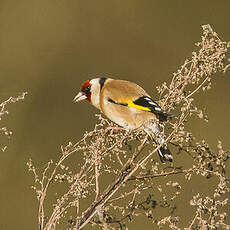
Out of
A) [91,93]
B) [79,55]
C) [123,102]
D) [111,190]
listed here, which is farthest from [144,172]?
[79,55]

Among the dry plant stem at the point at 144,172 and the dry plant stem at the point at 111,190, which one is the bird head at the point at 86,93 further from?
the dry plant stem at the point at 111,190

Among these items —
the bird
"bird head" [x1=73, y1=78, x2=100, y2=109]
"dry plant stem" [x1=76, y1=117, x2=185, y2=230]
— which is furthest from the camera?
"bird head" [x1=73, y1=78, x2=100, y2=109]

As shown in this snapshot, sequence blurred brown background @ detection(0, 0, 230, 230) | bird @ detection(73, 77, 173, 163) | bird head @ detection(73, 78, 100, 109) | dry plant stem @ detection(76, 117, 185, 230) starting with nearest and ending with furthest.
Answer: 1. dry plant stem @ detection(76, 117, 185, 230)
2. bird @ detection(73, 77, 173, 163)
3. bird head @ detection(73, 78, 100, 109)
4. blurred brown background @ detection(0, 0, 230, 230)

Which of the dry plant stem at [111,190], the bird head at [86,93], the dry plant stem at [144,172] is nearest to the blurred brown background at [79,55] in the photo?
the bird head at [86,93]

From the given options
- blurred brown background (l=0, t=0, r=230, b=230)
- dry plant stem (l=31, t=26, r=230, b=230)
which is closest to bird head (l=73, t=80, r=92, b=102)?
dry plant stem (l=31, t=26, r=230, b=230)

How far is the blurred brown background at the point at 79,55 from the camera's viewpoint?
246 inches

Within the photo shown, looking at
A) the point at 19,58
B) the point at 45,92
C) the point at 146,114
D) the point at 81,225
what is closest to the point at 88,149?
the point at 81,225

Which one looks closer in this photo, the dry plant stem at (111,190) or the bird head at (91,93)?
the dry plant stem at (111,190)

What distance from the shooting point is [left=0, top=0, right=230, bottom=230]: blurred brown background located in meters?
6.25

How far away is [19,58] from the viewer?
6.85 m

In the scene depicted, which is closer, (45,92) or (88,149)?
(88,149)

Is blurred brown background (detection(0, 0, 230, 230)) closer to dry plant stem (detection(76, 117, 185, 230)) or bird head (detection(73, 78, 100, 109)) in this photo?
bird head (detection(73, 78, 100, 109))

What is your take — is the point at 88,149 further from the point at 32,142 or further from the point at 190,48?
the point at 190,48

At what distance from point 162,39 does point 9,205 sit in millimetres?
2839
